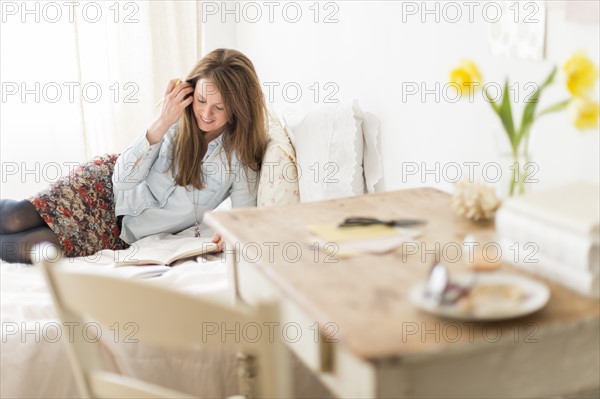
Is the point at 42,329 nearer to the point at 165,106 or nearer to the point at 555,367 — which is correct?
the point at 165,106

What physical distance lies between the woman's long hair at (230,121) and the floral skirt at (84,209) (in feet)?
0.86

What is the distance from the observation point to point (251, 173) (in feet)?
8.14

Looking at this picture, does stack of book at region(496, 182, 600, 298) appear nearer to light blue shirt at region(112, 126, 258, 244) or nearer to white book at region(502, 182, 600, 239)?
white book at region(502, 182, 600, 239)

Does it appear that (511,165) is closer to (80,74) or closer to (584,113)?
(584,113)

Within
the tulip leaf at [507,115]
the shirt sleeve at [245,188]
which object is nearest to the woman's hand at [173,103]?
the shirt sleeve at [245,188]

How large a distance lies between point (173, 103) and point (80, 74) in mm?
1339

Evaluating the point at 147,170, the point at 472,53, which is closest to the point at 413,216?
the point at 472,53

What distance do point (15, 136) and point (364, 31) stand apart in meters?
1.84

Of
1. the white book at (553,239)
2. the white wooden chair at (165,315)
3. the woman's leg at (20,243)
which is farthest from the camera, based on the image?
the woman's leg at (20,243)

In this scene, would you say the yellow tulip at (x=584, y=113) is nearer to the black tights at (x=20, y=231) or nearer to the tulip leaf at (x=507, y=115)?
the tulip leaf at (x=507, y=115)

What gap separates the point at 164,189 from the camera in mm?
2523

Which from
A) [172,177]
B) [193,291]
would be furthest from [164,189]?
[193,291]

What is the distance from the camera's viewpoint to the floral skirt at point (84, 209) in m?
2.46

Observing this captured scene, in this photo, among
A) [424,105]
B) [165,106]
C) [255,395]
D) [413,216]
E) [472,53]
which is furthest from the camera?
[165,106]
